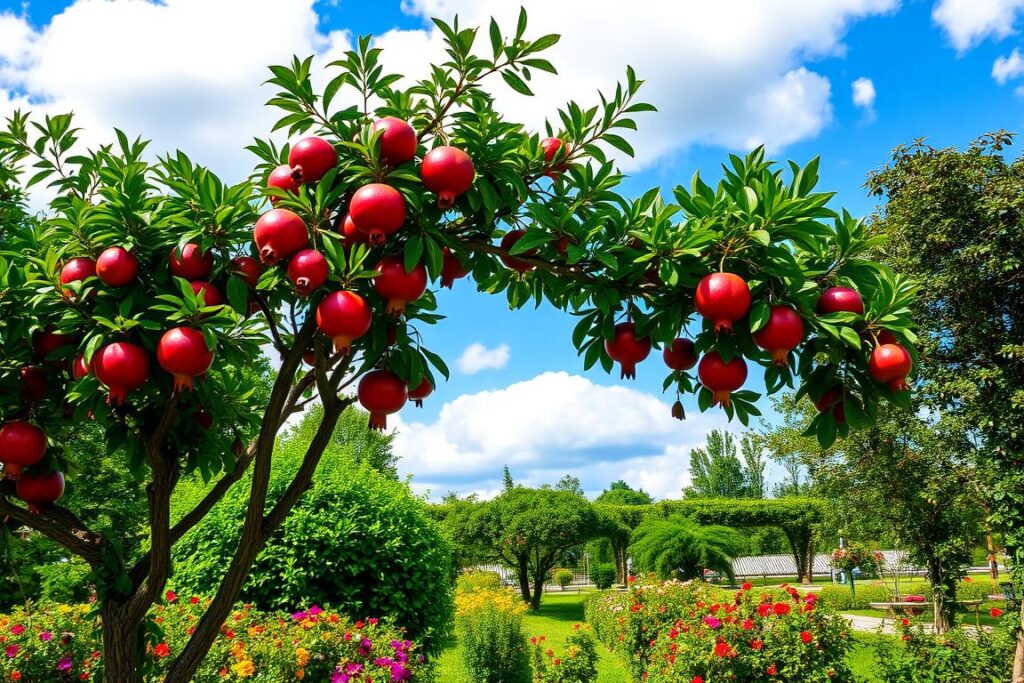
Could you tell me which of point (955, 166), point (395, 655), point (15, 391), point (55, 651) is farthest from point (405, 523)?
point (955, 166)

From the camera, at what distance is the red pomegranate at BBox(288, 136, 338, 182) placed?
1.55 m

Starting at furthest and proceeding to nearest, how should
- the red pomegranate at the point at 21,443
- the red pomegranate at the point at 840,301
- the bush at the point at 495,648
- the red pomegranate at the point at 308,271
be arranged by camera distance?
the bush at the point at 495,648 < the red pomegranate at the point at 21,443 < the red pomegranate at the point at 840,301 < the red pomegranate at the point at 308,271

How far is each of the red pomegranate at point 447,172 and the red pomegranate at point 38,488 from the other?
Answer: 5.15ft

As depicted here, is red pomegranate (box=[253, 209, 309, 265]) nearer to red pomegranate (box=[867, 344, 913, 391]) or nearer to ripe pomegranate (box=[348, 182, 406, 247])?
ripe pomegranate (box=[348, 182, 406, 247])

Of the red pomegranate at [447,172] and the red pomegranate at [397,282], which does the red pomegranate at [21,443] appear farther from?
the red pomegranate at [447,172]

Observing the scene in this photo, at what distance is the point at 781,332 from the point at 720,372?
0.16 meters

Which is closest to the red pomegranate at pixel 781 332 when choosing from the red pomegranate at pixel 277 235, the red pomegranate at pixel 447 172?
the red pomegranate at pixel 447 172

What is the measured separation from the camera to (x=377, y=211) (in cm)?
142

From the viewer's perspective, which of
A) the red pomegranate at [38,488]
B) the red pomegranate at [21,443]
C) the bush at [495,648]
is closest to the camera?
the red pomegranate at [21,443]

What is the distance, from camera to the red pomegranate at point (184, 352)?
1409mm

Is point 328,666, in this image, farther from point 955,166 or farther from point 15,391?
point 955,166

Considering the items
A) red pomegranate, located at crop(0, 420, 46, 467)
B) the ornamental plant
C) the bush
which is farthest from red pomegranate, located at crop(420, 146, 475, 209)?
the bush

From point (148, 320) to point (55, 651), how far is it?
432cm

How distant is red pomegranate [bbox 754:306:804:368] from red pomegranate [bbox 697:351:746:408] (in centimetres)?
9
